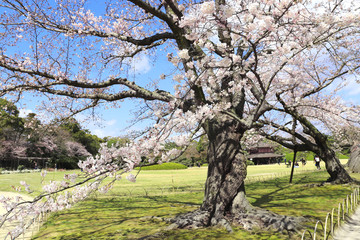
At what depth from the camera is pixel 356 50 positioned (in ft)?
38.4

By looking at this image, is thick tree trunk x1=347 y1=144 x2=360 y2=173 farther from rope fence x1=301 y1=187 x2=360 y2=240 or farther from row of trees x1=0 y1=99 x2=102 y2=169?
row of trees x1=0 y1=99 x2=102 y2=169

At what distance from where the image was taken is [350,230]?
7.11 meters

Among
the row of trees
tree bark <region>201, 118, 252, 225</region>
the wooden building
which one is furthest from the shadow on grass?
the wooden building

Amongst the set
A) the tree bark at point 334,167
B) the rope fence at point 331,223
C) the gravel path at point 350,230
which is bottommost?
the gravel path at point 350,230

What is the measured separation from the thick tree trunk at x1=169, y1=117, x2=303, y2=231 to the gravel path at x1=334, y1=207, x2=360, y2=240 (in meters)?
1.08

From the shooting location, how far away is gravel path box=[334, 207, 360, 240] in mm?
6539

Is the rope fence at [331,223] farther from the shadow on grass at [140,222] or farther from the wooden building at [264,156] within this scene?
the wooden building at [264,156]

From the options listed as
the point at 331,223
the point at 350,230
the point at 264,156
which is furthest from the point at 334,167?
the point at 264,156

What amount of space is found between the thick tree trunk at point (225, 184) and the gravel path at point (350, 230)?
1.08 metres

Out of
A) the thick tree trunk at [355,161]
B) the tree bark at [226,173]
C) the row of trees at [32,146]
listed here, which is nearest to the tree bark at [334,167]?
the tree bark at [226,173]

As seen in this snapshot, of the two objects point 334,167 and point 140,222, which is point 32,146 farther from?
point 334,167

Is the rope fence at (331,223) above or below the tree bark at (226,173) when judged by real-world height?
below

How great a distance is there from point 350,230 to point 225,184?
3.54 m

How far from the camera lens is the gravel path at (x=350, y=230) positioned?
6539 millimetres
